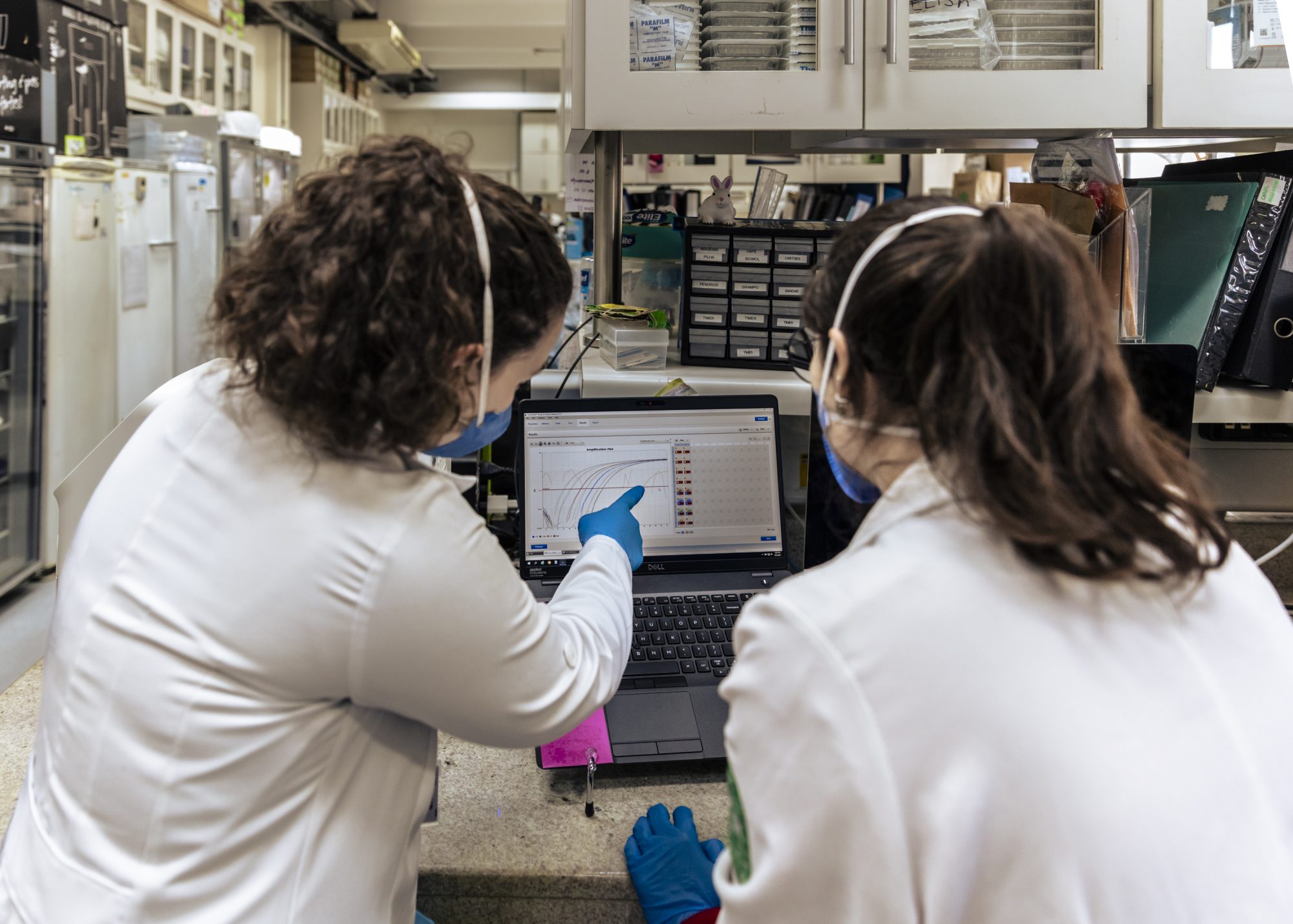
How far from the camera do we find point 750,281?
1466 mm

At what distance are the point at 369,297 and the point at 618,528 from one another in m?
0.52

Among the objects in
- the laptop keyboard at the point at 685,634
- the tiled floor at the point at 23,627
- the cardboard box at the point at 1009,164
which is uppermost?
the cardboard box at the point at 1009,164

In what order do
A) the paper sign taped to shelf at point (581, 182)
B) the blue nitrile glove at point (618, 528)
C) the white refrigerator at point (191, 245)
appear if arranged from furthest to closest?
the white refrigerator at point (191, 245)
the paper sign taped to shelf at point (581, 182)
the blue nitrile glove at point (618, 528)

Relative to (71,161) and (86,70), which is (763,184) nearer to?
(71,161)

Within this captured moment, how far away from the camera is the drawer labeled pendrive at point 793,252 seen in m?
1.45

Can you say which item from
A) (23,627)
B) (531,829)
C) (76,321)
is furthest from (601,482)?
(76,321)

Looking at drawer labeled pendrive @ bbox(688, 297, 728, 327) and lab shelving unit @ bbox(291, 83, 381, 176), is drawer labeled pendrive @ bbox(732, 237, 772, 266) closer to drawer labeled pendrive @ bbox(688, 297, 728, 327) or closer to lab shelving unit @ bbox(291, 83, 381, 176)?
drawer labeled pendrive @ bbox(688, 297, 728, 327)

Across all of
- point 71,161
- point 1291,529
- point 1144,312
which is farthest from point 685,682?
point 71,161

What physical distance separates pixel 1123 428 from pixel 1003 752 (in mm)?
218

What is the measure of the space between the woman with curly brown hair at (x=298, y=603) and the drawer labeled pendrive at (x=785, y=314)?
74 cm

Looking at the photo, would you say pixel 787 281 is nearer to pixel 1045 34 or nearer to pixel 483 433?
pixel 1045 34

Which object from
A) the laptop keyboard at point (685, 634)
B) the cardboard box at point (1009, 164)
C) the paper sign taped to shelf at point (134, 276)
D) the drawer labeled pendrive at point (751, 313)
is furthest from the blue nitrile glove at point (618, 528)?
the cardboard box at point (1009, 164)

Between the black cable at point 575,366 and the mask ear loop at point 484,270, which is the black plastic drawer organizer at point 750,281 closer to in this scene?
the black cable at point 575,366

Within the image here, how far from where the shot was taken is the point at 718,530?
1.40 m
